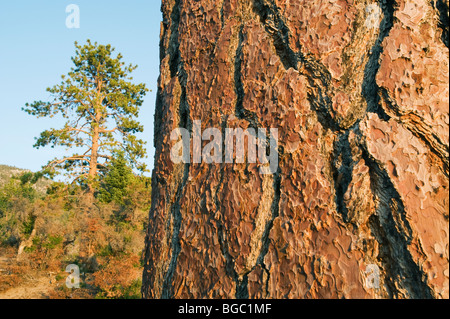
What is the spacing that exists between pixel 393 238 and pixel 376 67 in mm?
603

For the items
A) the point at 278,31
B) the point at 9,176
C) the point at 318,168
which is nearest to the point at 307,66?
the point at 278,31

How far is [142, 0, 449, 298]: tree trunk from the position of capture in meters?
1.18

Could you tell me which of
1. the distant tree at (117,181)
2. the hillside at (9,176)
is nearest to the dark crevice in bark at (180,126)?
the distant tree at (117,181)

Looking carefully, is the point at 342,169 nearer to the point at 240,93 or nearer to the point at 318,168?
the point at 318,168

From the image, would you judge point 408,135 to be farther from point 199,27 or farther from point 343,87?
point 199,27

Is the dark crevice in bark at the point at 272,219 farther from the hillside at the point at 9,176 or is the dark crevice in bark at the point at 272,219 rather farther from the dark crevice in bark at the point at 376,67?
the hillside at the point at 9,176

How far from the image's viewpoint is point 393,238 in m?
1.18

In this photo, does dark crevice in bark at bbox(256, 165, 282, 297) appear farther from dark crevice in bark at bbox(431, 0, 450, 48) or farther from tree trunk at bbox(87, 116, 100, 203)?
tree trunk at bbox(87, 116, 100, 203)

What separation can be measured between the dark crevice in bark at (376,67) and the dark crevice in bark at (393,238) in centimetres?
17

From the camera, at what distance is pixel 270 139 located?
136 centimetres

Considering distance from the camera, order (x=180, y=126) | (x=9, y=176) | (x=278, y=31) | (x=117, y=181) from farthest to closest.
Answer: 1. (x=9, y=176)
2. (x=117, y=181)
3. (x=180, y=126)
4. (x=278, y=31)

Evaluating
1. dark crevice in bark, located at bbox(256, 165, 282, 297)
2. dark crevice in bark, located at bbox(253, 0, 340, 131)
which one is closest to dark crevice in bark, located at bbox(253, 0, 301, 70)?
dark crevice in bark, located at bbox(253, 0, 340, 131)
